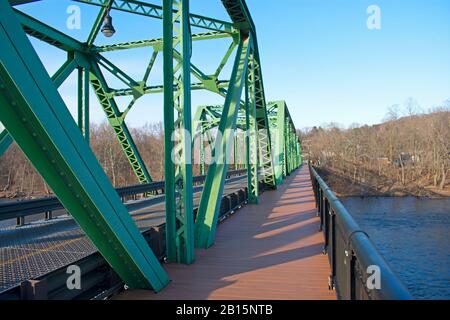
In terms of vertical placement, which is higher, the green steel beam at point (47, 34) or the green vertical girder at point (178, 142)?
the green steel beam at point (47, 34)

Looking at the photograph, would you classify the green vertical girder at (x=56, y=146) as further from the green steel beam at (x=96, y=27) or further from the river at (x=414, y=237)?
the green steel beam at (x=96, y=27)

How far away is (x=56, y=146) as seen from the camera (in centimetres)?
322

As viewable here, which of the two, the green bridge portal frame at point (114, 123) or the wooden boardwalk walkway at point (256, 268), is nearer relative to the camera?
the green bridge portal frame at point (114, 123)

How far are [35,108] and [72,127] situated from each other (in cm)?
46

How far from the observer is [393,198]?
60.7 meters

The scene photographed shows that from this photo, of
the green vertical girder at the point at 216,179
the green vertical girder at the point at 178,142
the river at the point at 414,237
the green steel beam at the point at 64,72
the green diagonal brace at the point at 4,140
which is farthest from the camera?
the river at the point at 414,237

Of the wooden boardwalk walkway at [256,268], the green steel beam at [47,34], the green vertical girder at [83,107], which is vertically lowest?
the wooden boardwalk walkway at [256,268]

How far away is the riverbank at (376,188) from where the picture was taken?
6134 cm

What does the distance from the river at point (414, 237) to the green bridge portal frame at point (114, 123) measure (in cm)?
599

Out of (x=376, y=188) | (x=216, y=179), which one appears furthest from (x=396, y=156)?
(x=216, y=179)

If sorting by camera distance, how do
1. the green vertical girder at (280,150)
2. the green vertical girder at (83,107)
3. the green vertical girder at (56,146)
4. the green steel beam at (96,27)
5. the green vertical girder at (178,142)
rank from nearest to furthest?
1. the green vertical girder at (56,146)
2. the green vertical girder at (178,142)
3. the green steel beam at (96,27)
4. the green vertical girder at (83,107)
5. the green vertical girder at (280,150)

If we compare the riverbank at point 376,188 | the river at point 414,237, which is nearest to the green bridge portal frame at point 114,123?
the river at point 414,237

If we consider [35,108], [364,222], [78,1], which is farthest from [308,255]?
[364,222]

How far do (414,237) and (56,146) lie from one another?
35.6 meters
